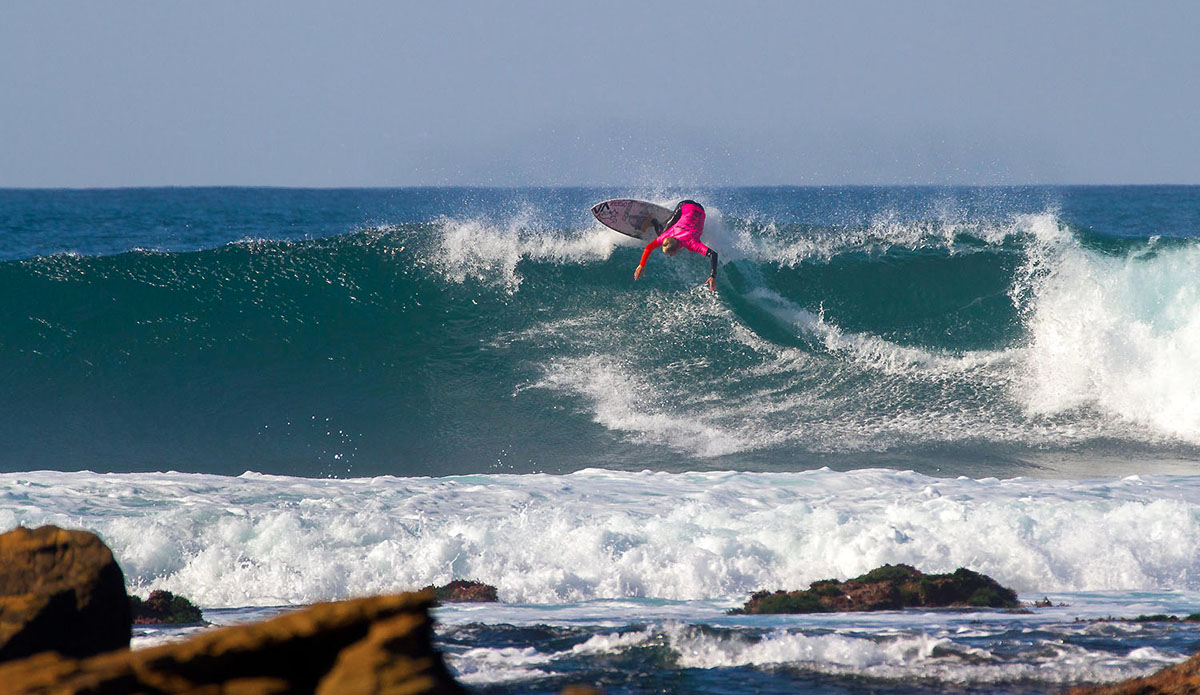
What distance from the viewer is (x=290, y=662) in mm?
2750

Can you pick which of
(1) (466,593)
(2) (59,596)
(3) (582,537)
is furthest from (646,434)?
(2) (59,596)

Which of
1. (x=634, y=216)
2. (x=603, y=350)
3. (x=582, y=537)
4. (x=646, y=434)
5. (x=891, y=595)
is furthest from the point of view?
(x=634, y=216)

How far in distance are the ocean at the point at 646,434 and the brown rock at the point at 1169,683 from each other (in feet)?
2.17

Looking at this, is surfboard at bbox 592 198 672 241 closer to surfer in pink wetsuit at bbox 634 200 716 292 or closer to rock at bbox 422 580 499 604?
surfer in pink wetsuit at bbox 634 200 716 292

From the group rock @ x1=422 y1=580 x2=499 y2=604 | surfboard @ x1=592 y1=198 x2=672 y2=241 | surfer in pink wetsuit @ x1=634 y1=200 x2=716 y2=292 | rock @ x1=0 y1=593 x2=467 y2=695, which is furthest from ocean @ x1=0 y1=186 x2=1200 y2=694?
rock @ x1=0 y1=593 x2=467 y2=695

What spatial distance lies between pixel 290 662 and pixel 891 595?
5.05 meters

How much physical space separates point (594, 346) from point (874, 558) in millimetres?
7329

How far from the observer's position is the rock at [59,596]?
143 inches

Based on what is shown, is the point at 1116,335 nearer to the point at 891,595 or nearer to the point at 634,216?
the point at 634,216

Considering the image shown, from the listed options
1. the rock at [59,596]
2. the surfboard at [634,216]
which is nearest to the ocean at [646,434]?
the surfboard at [634,216]

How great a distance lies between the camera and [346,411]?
45.1ft

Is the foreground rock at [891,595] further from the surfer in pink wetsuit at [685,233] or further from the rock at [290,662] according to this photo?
the surfer in pink wetsuit at [685,233]

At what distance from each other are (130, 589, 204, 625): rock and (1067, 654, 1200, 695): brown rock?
5202 mm

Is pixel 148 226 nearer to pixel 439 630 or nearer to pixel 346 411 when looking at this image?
pixel 346 411
